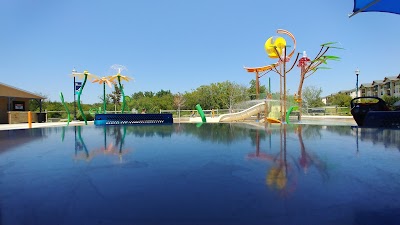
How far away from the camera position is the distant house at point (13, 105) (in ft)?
59.1

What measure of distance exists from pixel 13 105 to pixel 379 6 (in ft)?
79.9

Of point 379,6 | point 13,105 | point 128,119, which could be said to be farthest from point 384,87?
point 13,105

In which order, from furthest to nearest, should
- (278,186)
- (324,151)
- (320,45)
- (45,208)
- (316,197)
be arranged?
(320,45), (324,151), (278,186), (316,197), (45,208)

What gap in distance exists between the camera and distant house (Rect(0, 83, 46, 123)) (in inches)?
709

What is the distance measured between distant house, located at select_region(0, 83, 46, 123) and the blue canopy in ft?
72.2

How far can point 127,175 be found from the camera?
244 cm

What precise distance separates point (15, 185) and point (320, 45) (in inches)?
820

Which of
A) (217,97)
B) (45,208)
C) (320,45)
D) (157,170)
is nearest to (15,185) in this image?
(45,208)

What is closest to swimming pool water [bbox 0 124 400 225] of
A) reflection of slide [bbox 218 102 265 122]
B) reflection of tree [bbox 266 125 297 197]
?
reflection of tree [bbox 266 125 297 197]

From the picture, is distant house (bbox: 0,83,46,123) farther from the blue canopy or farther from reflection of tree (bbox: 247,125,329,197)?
the blue canopy

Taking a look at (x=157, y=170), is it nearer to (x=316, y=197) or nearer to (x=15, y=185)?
(x=15, y=185)

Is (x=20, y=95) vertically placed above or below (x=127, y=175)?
above

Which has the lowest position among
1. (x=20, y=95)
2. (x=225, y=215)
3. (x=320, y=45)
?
(x=225, y=215)

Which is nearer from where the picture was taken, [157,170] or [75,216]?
[75,216]
